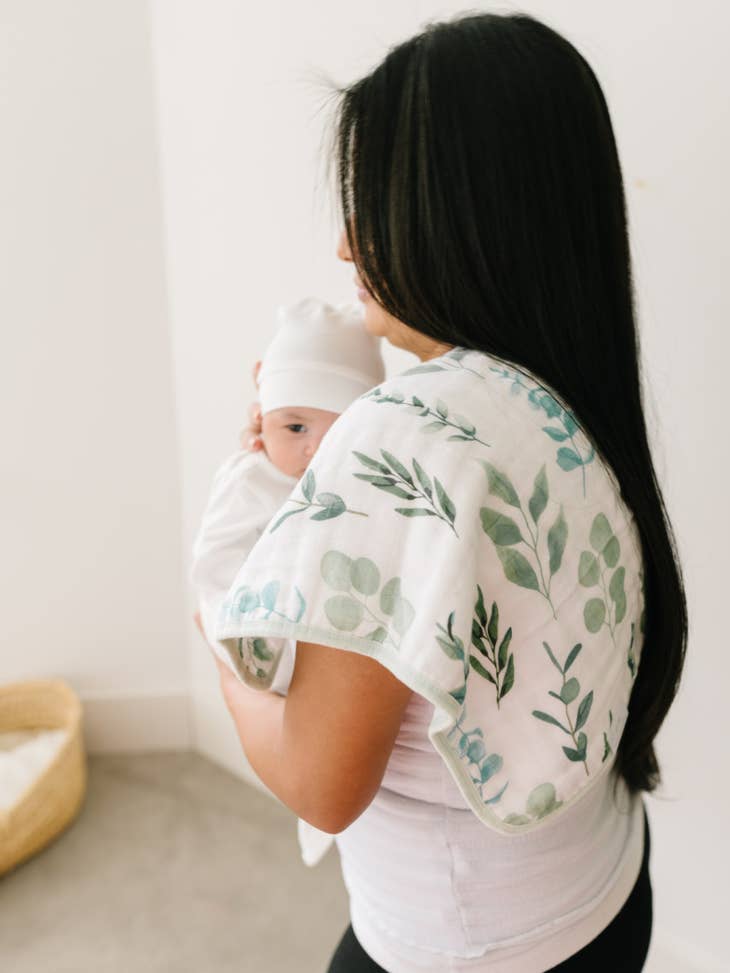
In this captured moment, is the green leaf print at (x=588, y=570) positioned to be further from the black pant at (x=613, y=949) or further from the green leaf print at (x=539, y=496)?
the black pant at (x=613, y=949)

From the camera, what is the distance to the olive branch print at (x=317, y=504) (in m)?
0.59

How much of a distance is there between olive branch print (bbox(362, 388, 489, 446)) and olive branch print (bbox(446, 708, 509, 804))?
0.20 meters

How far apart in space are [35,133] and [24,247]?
23 cm

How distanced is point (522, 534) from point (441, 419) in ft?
0.31

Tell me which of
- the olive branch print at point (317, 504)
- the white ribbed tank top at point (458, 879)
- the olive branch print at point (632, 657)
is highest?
the olive branch print at point (317, 504)

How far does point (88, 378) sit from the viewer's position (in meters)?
2.05

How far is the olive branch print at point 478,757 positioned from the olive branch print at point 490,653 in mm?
31

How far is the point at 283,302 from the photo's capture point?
5.87 ft

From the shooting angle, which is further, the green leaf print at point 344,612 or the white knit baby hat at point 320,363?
the white knit baby hat at point 320,363

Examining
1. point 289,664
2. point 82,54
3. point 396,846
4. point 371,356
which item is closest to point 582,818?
point 396,846

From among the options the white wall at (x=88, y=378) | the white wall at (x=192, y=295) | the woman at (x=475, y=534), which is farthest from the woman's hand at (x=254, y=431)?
the white wall at (x=88, y=378)

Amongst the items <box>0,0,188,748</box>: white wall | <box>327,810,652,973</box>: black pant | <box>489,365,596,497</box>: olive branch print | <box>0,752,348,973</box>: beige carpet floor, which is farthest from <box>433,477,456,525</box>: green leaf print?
<box>0,0,188,748</box>: white wall

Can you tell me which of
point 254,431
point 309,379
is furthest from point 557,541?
point 254,431

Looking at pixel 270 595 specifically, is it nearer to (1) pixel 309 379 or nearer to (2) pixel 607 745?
(2) pixel 607 745
